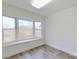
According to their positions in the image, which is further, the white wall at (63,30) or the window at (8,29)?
the white wall at (63,30)

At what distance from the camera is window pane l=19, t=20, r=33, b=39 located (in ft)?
13.3

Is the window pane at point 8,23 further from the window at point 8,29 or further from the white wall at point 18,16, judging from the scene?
the white wall at point 18,16

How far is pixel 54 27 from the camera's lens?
482 centimetres

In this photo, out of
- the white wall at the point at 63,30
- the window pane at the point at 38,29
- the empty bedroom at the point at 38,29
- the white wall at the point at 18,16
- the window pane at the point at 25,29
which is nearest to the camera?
the white wall at the point at 18,16

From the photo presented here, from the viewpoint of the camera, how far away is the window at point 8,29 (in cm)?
325

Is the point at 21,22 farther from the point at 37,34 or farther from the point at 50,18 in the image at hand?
the point at 50,18

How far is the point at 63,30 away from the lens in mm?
4156

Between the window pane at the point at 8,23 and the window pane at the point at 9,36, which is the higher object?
the window pane at the point at 8,23

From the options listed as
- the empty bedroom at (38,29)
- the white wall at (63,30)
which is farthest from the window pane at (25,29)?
the white wall at (63,30)

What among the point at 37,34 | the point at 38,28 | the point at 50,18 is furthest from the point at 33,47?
the point at 50,18

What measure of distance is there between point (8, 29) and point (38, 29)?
2.16 metres

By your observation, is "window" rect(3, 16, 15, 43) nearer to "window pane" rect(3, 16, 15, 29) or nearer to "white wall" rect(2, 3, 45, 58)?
"window pane" rect(3, 16, 15, 29)

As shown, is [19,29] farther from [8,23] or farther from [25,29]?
[8,23]

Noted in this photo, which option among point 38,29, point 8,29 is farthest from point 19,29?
point 38,29
